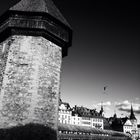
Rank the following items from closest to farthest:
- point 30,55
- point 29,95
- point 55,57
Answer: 1. point 29,95
2. point 30,55
3. point 55,57

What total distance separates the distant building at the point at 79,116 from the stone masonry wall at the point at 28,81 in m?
45.9

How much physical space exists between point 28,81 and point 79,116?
2071 inches

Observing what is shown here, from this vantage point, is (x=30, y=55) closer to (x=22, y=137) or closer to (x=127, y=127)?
(x=22, y=137)

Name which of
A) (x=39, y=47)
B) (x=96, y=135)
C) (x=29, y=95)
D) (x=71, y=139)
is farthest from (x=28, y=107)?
(x=96, y=135)

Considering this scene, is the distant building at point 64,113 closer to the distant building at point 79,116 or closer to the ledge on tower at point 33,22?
the distant building at point 79,116

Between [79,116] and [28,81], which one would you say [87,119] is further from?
[28,81]

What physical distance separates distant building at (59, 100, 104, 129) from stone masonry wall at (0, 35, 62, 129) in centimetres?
4586

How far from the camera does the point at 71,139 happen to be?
2267 cm

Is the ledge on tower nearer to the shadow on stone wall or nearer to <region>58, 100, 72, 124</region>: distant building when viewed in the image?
the shadow on stone wall

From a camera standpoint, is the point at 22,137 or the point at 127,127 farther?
the point at 127,127

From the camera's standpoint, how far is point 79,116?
58.8 meters

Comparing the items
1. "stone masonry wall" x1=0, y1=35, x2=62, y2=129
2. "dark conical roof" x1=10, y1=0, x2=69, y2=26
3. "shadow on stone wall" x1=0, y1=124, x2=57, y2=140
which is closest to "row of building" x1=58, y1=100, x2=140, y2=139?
"dark conical roof" x1=10, y1=0, x2=69, y2=26

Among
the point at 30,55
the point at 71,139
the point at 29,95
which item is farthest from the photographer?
the point at 71,139

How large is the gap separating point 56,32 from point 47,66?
1981mm
